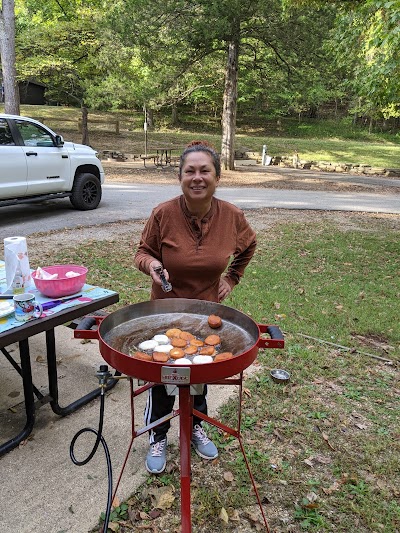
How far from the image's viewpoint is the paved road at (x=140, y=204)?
8.45 meters

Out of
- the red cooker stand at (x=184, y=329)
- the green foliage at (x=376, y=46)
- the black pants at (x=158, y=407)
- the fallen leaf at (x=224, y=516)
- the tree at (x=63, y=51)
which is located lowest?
the fallen leaf at (x=224, y=516)

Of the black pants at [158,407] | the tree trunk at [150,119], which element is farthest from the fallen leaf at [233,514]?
the tree trunk at [150,119]

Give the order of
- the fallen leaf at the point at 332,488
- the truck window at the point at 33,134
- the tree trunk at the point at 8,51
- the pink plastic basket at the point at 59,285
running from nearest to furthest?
the fallen leaf at the point at 332,488, the pink plastic basket at the point at 59,285, the truck window at the point at 33,134, the tree trunk at the point at 8,51

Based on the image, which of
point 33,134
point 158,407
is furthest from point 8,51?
point 158,407

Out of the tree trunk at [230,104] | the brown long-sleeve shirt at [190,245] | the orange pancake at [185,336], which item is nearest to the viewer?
the orange pancake at [185,336]

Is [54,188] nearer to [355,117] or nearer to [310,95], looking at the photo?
[310,95]

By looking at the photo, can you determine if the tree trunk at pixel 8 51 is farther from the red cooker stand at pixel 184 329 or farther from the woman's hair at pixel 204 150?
the red cooker stand at pixel 184 329

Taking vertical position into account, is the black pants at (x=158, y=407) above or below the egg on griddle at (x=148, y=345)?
below

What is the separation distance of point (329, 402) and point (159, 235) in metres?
1.81

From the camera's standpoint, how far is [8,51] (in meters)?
12.8

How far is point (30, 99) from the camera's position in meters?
33.5

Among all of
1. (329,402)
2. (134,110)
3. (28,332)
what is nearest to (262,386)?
(329,402)

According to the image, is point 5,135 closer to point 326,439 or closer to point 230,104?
point 326,439

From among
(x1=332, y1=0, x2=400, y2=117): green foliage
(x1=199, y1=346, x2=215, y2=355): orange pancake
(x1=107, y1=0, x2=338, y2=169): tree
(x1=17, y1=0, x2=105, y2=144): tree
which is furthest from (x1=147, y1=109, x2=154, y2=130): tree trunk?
(x1=199, y1=346, x2=215, y2=355): orange pancake
